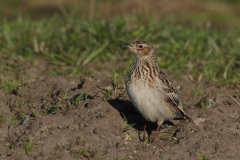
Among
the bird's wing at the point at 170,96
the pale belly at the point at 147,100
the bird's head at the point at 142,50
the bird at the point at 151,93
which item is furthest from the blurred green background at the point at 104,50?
the pale belly at the point at 147,100

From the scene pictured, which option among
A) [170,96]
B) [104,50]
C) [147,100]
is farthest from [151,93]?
[104,50]

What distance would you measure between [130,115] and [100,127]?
77 cm

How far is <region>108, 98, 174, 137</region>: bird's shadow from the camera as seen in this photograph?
5805 millimetres

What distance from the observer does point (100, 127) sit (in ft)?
17.4

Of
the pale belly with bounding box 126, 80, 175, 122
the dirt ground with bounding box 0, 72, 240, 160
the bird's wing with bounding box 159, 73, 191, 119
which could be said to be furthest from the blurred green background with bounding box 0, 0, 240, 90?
the pale belly with bounding box 126, 80, 175, 122

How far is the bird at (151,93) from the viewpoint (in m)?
5.22

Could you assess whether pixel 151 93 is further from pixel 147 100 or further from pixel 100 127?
pixel 100 127

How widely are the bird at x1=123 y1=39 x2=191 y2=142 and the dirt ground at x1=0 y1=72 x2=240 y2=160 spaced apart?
1.06ft

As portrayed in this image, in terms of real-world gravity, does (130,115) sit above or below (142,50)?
below

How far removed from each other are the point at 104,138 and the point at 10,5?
11.7m

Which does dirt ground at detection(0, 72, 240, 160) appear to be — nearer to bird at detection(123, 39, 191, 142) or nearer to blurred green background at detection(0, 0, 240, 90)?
bird at detection(123, 39, 191, 142)

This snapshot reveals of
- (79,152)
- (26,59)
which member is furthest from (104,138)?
(26,59)

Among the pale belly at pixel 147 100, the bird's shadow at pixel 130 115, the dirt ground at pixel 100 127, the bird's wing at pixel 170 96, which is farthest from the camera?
the bird's shadow at pixel 130 115

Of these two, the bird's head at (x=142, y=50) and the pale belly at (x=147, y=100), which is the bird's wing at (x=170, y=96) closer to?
the pale belly at (x=147, y=100)
